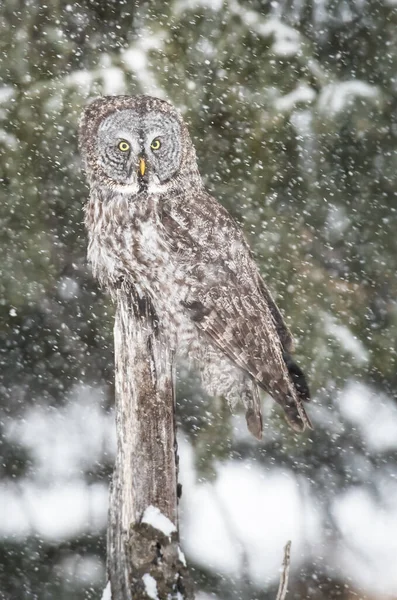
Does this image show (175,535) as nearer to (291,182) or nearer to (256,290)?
(256,290)

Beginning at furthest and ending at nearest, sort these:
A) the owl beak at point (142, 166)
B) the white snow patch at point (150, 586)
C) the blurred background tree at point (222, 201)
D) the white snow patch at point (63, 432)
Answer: the white snow patch at point (63, 432) → the blurred background tree at point (222, 201) → the owl beak at point (142, 166) → the white snow patch at point (150, 586)

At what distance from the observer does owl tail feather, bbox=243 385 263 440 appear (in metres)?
3.25

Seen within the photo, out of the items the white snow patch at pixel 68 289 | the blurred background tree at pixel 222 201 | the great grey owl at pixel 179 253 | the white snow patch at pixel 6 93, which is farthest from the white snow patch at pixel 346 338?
the white snow patch at pixel 6 93

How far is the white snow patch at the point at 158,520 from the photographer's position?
2.35 m

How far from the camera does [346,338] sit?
4.48 meters

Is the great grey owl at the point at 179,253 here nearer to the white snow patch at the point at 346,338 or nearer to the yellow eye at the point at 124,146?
the yellow eye at the point at 124,146

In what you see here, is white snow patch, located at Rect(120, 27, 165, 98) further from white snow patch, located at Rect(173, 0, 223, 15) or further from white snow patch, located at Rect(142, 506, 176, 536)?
white snow patch, located at Rect(142, 506, 176, 536)

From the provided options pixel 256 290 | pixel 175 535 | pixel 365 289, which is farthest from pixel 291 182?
pixel 175 535

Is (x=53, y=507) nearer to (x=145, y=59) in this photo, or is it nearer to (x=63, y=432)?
(x=63, y=432)

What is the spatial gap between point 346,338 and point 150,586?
248 centimetres

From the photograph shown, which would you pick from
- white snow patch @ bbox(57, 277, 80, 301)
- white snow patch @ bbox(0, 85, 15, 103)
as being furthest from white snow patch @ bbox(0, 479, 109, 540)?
white snow patch @ bbox(0, 85, 15, 103)

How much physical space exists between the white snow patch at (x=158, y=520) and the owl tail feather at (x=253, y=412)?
880 millimetres

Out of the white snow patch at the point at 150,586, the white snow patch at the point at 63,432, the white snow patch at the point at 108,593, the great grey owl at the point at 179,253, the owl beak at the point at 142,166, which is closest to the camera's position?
the white snow patch at the point at 150,586

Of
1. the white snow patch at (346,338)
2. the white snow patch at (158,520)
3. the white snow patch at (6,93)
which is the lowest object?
the white snow patch at (346,338)
